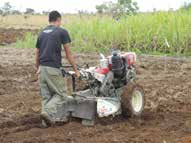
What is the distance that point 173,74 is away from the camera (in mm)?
12172

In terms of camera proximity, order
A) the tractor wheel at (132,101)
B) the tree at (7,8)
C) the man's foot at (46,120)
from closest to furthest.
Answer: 1. the man's foot at (46,120)
2. the tractor wheel at (132,101)
3. the tree at (7,8)

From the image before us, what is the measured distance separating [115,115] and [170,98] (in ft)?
6.79

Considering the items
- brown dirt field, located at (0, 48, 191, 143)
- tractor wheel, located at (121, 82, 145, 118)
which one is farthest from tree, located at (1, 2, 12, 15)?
tractor wheel, located at (121, 82, 145, 118)

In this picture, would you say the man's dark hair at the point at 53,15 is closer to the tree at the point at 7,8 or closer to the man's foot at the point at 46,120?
the man's foot at the point at 46,120

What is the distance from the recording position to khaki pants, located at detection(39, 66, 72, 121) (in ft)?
23.8

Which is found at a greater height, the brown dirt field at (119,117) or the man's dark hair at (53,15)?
the man's dark hair at (53,15)

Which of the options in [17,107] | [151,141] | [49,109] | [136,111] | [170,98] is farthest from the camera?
[170,98]

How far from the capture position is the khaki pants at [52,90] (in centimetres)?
727

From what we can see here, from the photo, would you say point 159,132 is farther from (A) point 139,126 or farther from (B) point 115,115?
(B) point 115,115

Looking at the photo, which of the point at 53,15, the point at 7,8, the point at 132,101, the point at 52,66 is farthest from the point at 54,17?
the point at 7,8

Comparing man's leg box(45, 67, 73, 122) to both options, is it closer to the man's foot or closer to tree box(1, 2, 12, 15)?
the man's foot

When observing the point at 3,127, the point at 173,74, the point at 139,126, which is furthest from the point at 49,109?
the point at 173,74

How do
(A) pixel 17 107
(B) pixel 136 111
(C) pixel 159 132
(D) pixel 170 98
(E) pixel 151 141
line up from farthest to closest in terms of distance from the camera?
(D) pixel 170 98, (A) pixel 17 107, (B) pixel 136 111, (C) pixel 159 132, (E) pixel 151 141

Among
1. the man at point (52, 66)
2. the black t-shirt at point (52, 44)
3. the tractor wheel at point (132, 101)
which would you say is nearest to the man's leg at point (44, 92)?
the man at point (52, 66)
